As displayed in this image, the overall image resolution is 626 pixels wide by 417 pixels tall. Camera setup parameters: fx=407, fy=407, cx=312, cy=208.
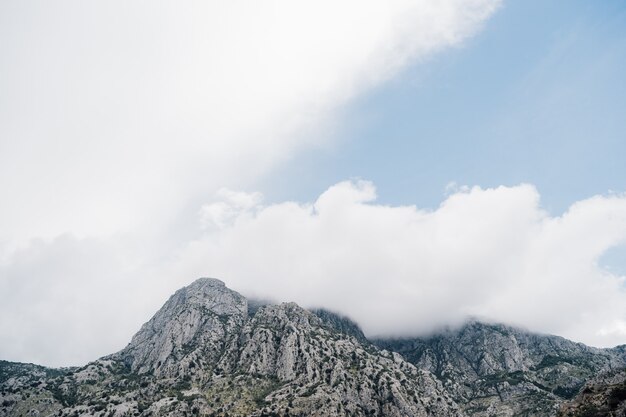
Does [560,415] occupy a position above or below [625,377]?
below

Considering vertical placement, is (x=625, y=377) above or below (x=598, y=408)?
above

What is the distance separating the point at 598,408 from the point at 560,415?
13.9 metres

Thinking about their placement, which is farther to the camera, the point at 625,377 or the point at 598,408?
the point at 625,377

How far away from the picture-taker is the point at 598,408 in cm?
8994

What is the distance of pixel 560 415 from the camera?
102 meters

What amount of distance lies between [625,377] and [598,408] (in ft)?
48.1

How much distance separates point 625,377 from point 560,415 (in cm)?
1770

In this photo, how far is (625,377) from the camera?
9769 cm

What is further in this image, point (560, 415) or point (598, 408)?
point (560, 415)
